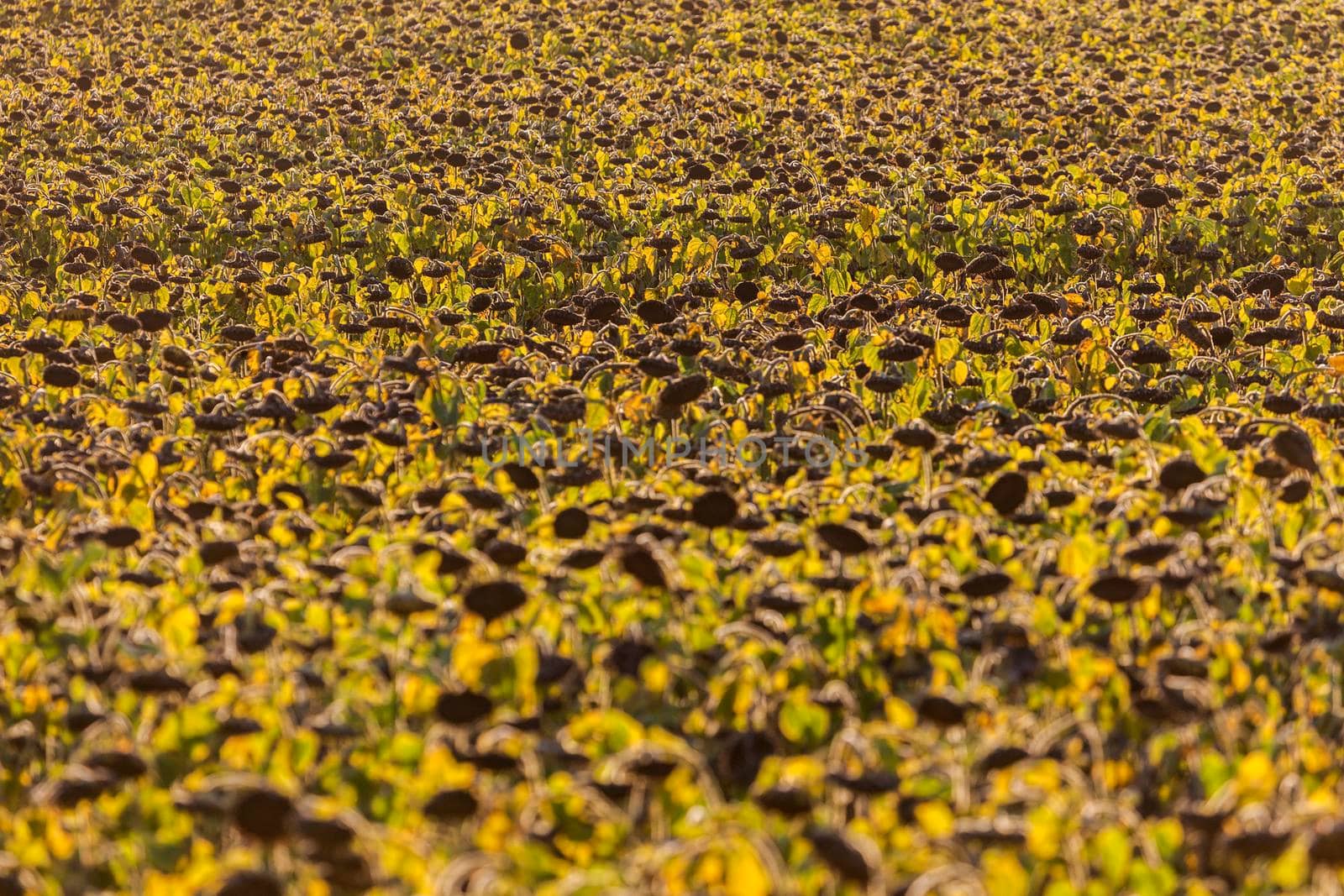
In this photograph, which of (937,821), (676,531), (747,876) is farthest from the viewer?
(676,531)

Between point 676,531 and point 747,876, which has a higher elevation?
point 747,876

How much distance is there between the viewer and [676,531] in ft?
13.8

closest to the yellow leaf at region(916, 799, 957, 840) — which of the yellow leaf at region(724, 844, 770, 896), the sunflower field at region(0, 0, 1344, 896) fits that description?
the sunflower field at region(0, 0, 1344, 896)

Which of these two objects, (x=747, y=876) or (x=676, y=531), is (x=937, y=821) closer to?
(x=747, y=876)

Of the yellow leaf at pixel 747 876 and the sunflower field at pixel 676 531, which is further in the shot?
the sunflower field at pixel 676 531

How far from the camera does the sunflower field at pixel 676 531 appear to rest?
2906 mm

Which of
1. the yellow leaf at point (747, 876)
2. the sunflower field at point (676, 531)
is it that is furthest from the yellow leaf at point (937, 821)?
the yellow leaf at point (747, 876)

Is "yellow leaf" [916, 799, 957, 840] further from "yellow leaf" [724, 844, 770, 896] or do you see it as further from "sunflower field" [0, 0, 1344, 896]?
"yellow leaf" [724, 844, 770, 896]

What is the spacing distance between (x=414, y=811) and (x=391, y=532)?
1650mm

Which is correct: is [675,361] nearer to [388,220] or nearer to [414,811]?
[414,811]

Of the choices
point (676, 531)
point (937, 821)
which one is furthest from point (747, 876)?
point (676, 531)

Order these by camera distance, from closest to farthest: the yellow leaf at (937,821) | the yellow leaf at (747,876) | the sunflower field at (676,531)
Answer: the yellow leaf at (747,876) < the yellow leaf at (937,821) < the sunflower field at (676,531)

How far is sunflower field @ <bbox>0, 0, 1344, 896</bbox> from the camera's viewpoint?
291 cm

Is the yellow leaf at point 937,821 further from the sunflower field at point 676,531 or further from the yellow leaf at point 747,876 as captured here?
the yellow leaf at point 747,876
